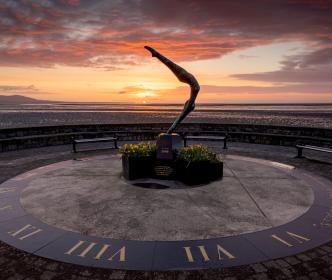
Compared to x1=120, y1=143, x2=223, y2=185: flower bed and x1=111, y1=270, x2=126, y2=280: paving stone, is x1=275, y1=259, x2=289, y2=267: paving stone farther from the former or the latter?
x1=120, y1=143, x2=223, y2=185: flower bed

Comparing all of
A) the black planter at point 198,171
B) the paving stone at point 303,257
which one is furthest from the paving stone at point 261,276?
the black planter at point 198,171

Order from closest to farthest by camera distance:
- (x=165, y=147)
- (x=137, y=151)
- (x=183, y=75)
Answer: (x=165, y=147) → (x=137, y=151) → (x=183, y=75)

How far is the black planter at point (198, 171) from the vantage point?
863cm

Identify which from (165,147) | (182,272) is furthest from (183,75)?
(182,272)

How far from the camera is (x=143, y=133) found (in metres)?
19.5

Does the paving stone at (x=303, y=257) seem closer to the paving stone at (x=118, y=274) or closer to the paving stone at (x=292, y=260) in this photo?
the paving stone at (x=292, y=260)

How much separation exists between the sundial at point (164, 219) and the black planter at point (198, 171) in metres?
0.36

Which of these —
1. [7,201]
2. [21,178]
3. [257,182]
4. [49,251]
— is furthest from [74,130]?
[49,251]

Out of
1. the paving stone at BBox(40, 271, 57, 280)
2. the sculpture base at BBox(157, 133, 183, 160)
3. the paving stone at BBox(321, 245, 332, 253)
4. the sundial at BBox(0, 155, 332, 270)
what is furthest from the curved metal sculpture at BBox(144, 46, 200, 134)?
the paving stone at BBox(40, 271, 57, 280)

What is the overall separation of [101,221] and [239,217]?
2980mm

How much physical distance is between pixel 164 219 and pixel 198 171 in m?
2.99

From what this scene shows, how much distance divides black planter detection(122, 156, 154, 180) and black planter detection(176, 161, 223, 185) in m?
1.04

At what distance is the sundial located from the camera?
4650 millimetres

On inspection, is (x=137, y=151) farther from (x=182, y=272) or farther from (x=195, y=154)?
(x=182, y=272)
